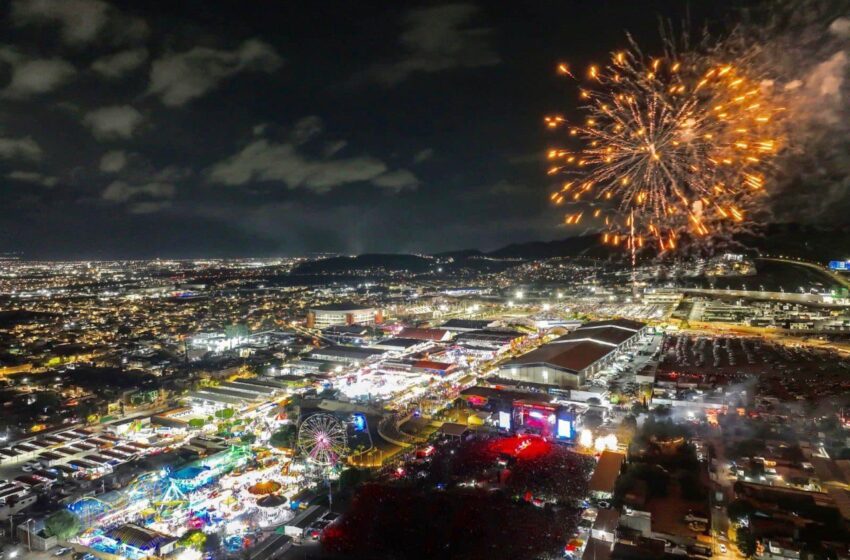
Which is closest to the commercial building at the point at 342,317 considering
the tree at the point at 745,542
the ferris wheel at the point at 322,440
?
the ferris wheel at the point at 322,440

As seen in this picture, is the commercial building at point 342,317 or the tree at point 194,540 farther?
the commercial building at point 342,317

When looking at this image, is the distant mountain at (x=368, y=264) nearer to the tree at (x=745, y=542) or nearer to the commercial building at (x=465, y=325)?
the commercial building at (x=465, y=325)

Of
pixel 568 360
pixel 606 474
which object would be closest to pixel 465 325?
pixel 568 360

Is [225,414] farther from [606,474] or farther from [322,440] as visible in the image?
[606,474]

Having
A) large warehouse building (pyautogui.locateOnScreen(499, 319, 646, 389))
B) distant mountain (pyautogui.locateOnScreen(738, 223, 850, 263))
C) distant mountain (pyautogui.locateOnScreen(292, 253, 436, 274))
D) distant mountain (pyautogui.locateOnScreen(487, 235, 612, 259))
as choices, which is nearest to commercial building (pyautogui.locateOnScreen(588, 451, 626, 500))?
large warehouse building (pyautogui.locateOnScreen(499, 319, 646, 389))

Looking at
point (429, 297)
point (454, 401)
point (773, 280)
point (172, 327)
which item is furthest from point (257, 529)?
point (429, 297)
